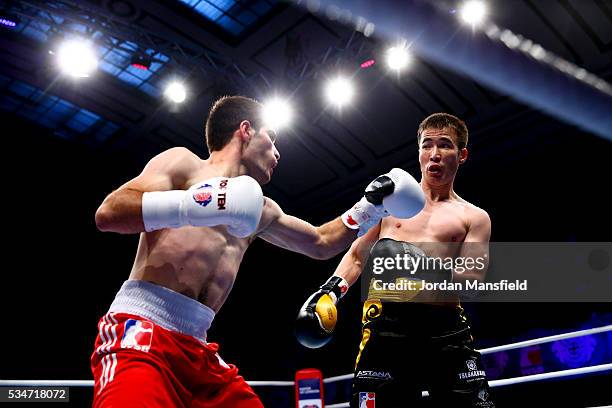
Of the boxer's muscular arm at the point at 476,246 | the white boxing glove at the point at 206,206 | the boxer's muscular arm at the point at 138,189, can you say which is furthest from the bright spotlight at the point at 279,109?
the white boxing glove at the point at 206,206

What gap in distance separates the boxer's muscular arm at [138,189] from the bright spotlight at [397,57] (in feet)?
19.1

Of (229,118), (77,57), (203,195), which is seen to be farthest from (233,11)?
(203,195)

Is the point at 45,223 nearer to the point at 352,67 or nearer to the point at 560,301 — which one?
the point at 352,67

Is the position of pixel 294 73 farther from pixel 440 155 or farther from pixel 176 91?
pixel 440 155

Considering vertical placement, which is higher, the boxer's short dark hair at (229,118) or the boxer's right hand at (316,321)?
the boxer's short dark hair at (229,118)

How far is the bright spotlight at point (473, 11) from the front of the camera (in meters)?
6.81

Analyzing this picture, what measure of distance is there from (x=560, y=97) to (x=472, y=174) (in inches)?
68.2

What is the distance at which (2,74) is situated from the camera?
30.2 feet

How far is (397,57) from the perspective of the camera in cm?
748

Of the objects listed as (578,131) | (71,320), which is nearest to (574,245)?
(578,131)

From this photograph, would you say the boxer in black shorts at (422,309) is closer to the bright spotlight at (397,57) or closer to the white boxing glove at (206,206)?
the white boxing glove at (206,206)

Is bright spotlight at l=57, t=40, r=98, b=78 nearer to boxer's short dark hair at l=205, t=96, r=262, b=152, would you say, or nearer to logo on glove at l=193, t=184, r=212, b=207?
boxer's short dark hair at l=205, t=96, r=262, b=152

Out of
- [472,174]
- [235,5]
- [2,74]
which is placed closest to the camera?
[235,5]

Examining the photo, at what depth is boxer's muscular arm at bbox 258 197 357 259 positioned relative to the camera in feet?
7.78
